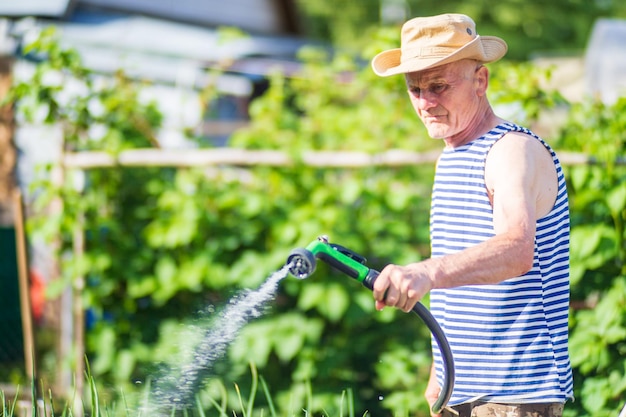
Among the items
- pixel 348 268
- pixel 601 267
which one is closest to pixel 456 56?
pixel 348 268

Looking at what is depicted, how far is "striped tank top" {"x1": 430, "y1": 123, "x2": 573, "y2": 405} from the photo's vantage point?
7.45 ft

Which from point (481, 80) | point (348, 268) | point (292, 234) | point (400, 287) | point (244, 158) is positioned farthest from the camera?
point (244, 158)

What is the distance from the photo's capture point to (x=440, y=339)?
6.97ft

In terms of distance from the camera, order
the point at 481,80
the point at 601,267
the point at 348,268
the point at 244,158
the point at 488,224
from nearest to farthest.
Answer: the point at 348,268 < the point at 488,224 < the point at 481,80 < the point at 601,267 < the point at 244,158

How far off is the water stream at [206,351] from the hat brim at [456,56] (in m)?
0.63

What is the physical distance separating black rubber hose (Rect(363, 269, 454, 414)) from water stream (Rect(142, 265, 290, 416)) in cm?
20

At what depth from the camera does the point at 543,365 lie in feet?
7.50

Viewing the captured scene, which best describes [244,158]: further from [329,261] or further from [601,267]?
[329,261]

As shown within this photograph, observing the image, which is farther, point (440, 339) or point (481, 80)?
point (481, 80)

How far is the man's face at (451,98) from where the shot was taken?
234cm

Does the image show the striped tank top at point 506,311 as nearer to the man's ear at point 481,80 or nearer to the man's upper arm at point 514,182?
the man's upper arm at point 514,182

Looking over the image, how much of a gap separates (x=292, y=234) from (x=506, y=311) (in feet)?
7.90

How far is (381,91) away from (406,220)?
0.77 meters

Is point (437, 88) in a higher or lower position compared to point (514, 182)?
higher
